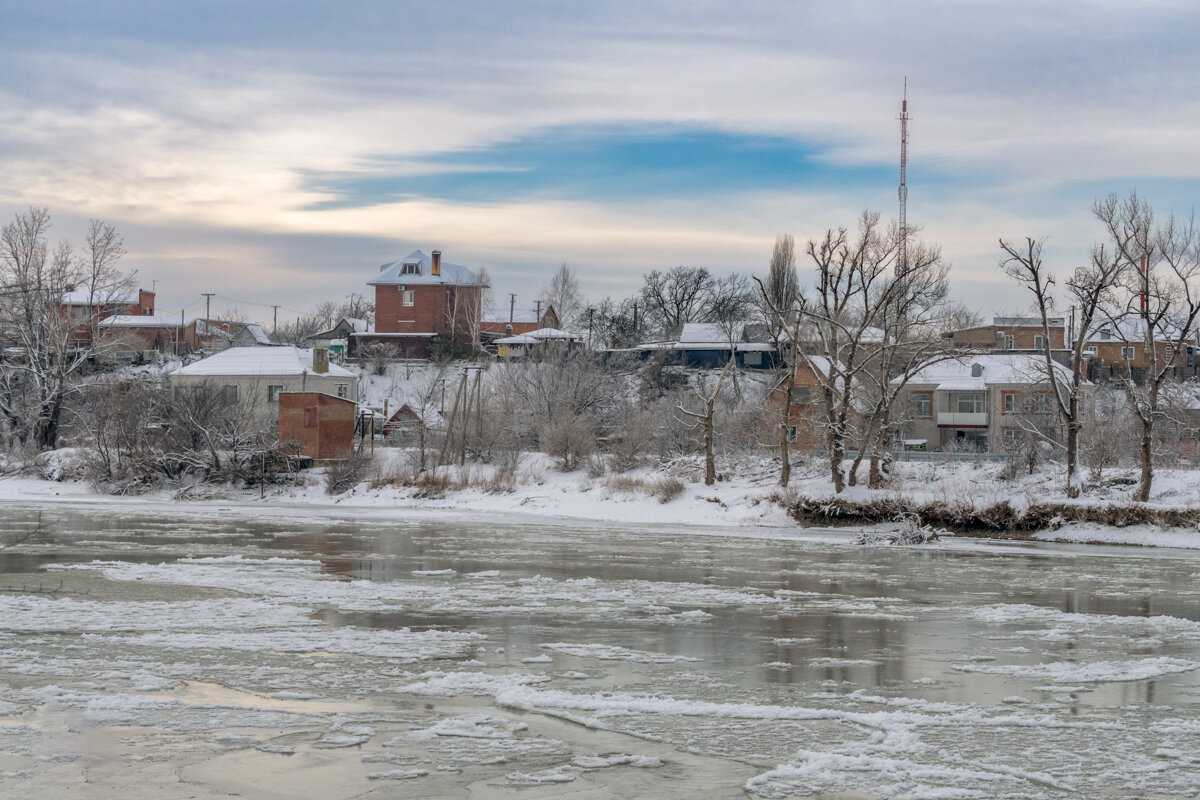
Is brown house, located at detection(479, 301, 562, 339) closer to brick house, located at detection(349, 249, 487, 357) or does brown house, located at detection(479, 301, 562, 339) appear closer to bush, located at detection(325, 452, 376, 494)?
brick house, located at detection(349, 249, 487, 357)

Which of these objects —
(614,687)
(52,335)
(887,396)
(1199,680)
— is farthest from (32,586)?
(52,335)

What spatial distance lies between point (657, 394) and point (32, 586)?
56738mm

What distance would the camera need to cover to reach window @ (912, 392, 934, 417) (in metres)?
65.2

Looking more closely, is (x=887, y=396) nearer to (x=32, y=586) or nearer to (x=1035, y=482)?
(x=1035, y=482)

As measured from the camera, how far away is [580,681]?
12078 mm

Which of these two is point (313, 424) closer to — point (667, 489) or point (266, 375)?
point (266, 375)

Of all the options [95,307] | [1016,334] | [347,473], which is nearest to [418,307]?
[95,307]

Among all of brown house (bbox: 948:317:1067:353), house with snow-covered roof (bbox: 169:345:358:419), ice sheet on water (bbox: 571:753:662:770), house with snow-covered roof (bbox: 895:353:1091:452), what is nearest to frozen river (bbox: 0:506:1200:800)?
ice sheet on water (bbox: 571:753:662:770)

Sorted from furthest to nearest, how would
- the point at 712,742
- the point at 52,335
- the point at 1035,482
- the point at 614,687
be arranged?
the point at 52,335 → the point at 1035,482 → the point at 614,687 → the point at 712,742

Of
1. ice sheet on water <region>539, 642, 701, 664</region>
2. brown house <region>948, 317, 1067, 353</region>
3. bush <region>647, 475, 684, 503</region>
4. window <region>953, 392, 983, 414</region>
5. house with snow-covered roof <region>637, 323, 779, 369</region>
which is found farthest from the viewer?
brown house <region>948, 317, 1067, 353</region>

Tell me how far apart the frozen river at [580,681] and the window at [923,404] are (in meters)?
42.1

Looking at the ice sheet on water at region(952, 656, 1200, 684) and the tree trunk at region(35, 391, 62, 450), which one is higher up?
the tree trunk at region(35, 391, 62, 450)

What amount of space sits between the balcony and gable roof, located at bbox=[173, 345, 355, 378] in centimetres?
3450

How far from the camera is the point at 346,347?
90.4 metres
